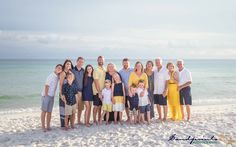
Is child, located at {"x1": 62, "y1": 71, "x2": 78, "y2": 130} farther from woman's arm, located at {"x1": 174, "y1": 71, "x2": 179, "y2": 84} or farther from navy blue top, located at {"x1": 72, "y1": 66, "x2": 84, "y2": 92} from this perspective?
woman's arm, located at {"x1": 174, "y1": 71, "x2": 179, "y2": 84}

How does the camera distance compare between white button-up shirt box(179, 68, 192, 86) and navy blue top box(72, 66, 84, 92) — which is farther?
white button-up shirt box(179, 68, 192, 86)

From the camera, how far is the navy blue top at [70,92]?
302 inches

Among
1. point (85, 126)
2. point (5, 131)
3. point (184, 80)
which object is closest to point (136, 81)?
A: point (184, 80)

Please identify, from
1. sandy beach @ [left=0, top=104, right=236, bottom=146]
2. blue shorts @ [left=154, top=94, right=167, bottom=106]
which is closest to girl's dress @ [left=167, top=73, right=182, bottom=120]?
blue shorts @ [left=154, top=94, right=167, bottom=106]

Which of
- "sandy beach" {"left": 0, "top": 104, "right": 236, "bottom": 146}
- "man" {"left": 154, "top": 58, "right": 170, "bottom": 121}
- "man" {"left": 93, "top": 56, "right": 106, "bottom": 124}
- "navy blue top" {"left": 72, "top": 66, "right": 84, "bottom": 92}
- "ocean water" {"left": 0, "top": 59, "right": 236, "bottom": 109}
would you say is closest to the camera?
"sandy beach" {"left": 0, "top": 104, "right": 236, "bottom": 146}

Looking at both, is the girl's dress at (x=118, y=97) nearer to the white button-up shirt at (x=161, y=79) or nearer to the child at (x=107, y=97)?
the child at (x=107, y=97)

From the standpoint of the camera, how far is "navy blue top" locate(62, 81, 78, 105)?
7668 millimetres

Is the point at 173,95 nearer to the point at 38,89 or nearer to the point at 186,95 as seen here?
the point at 186,95

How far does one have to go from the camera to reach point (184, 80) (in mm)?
8516

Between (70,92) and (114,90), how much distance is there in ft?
4.15

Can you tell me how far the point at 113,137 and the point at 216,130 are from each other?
9.11ft

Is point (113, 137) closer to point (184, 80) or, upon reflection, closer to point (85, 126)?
point (85, 126)

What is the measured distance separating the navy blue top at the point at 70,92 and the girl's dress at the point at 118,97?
3.82ft

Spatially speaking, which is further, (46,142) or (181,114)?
(181,114)
